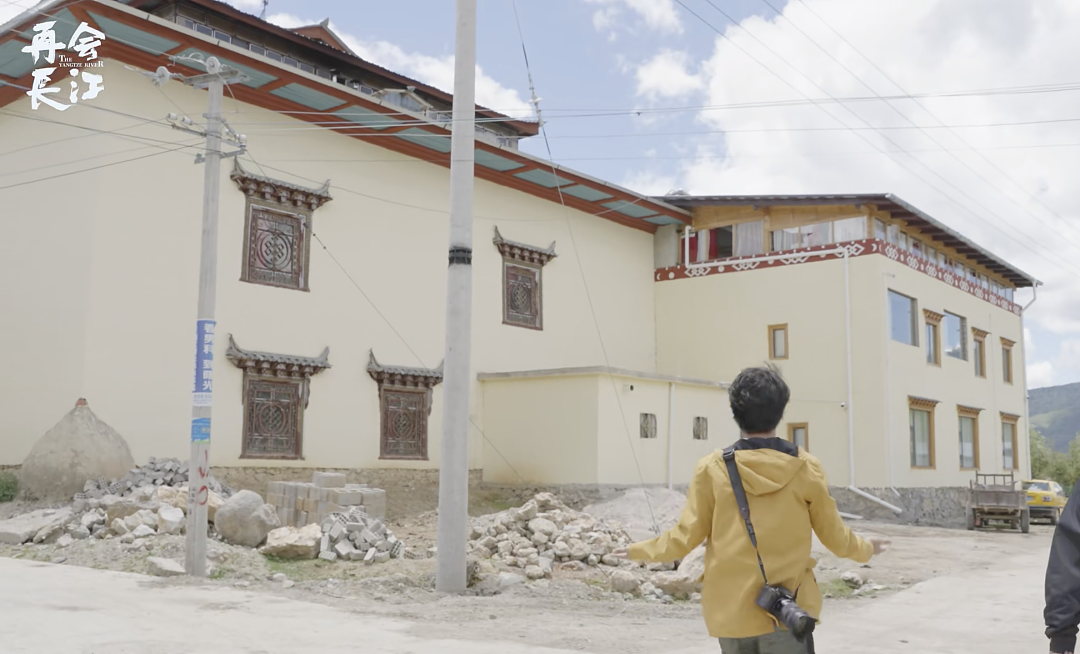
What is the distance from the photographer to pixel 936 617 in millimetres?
10148

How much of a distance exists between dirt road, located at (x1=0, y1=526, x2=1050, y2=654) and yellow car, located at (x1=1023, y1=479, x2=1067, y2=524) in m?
15.9

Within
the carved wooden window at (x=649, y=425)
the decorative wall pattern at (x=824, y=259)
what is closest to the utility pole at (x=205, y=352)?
the carved wooden window at (x=649, y=425)

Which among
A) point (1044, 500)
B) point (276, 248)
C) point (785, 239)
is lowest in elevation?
point (1044, 500)

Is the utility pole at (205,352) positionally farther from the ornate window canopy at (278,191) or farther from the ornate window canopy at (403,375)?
the ornate window canopy at (403,375)

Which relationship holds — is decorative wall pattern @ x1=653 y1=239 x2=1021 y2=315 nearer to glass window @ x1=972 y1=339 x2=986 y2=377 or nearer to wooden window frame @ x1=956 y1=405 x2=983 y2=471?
glass window @ x1=972 y1=339 x2=986 y2=377

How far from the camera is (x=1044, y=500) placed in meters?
26.6

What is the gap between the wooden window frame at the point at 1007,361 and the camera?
1289 inches

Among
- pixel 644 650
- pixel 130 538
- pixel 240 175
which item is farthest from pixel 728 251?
pixel 644 650

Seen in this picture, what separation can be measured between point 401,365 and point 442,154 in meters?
4.85

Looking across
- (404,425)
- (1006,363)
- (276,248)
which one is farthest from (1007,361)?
(276,248)

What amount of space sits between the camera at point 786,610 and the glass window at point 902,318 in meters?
23.0

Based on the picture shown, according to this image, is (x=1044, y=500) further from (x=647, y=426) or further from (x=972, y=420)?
(x=647, y=426)

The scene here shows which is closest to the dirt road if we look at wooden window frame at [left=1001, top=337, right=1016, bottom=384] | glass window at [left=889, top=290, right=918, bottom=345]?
glass window at [left=889, top=290, right=918, bottom=345]

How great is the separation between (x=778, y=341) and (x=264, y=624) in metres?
20.1
